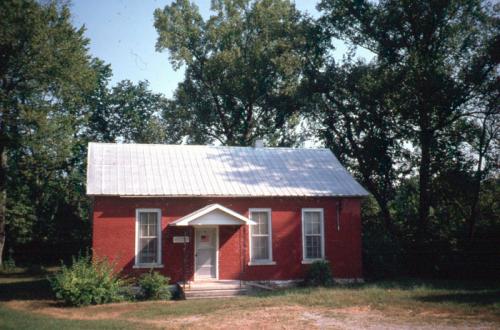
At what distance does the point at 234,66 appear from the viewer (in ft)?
116

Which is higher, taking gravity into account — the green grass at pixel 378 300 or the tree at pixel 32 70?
the tree at pixel 32 70

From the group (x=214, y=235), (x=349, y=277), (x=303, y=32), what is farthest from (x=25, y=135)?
(x=349, y=277)

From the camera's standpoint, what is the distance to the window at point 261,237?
2005cm

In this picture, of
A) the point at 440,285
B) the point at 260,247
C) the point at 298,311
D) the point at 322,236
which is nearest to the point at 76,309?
the point at 298,311

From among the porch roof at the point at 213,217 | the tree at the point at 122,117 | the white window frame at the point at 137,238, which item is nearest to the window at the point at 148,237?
the white window frame at the point at 137,238

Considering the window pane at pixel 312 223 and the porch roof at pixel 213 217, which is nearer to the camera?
the porch roof at pixel 213 217

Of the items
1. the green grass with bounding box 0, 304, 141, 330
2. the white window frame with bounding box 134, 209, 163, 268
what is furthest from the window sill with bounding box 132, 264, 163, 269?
the green grass with bounding box 0, 304, 141, 330

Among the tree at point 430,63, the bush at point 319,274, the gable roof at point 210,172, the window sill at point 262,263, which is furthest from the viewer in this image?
the tree at point 430,63

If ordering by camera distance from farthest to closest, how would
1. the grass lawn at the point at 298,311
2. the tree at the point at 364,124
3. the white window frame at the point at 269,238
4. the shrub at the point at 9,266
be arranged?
the shrub at the point at 9,266 → the tree at the point at 364,124 → the white window frame at the point at 269,238 → the grass lawn at the point at 298,311

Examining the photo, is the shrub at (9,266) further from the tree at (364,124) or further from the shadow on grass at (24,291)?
the tree at (364,124)

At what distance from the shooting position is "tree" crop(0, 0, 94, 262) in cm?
2852

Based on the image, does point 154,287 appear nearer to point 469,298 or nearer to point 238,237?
point 238,237

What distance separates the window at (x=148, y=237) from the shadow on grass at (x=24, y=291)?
12.4ft

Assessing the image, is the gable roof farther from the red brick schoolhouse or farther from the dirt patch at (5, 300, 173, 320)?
the dirt patch at (5, 300, 173, 320)
